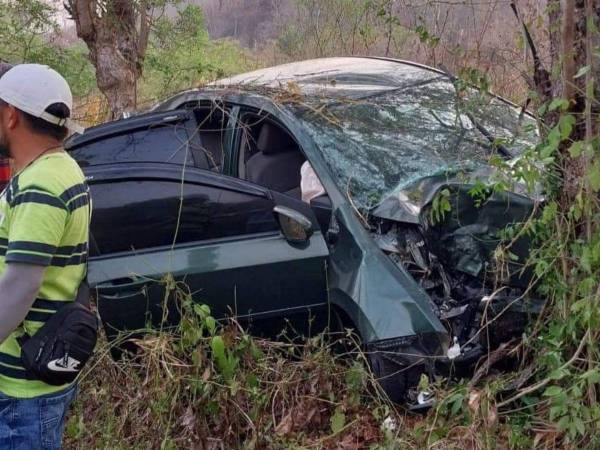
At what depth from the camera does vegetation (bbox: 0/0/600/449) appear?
2.88 m

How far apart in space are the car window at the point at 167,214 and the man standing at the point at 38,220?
1.46 meters

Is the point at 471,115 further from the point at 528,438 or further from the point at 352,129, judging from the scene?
the point at 528,438

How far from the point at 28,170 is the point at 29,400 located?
65 centimetres

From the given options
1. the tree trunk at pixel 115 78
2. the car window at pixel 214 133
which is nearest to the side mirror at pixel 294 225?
the car window at pixel 214 133

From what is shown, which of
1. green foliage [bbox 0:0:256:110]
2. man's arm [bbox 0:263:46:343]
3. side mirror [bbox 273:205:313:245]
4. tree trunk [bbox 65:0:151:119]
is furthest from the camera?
green foliage [bbox 0:0:256:110]

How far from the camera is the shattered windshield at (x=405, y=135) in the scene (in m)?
3.81

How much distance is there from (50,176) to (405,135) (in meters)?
2.35

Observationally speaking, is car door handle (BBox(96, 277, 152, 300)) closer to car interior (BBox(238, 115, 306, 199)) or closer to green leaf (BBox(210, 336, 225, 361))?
green leaf (BBox(210, 336, 225, 361))

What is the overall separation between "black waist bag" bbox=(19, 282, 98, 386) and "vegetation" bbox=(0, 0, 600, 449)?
3.27ft

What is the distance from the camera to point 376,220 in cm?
367

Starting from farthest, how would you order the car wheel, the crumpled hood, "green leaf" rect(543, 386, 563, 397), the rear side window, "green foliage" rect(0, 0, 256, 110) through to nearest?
"green foliage" rect(0, 0, 256, 110) < the rear side window < the crumpled hood < the car wheel < "green leaf" rect(543, 386, 563, 397)

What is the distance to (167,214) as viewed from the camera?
12.4 feet

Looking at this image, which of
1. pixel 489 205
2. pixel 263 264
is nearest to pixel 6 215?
pixel 263 264

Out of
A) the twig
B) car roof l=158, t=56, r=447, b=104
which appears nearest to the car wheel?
the twig
